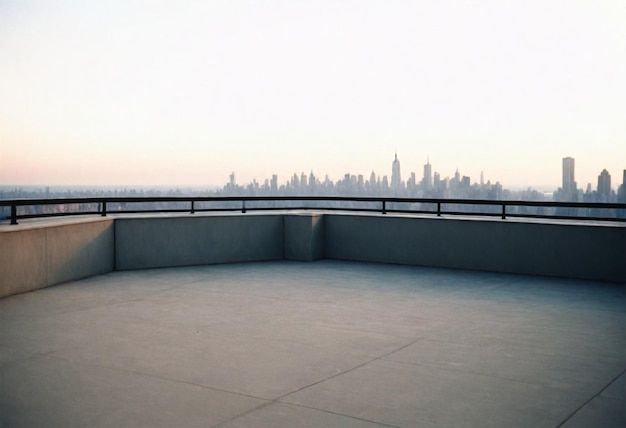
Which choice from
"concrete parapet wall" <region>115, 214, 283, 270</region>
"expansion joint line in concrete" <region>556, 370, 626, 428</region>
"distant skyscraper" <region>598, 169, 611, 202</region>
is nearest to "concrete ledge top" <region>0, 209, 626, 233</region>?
"concrete parapet wall" <region>115, 214, 283, 270</region>

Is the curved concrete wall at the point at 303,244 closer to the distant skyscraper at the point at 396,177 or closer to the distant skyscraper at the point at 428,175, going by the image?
the distant skyscraper at the point at 396,177

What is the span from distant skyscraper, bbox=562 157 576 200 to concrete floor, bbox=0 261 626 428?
3094 mm

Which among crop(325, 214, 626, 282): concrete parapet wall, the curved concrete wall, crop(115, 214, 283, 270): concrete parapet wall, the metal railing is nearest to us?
the curved concrete wall

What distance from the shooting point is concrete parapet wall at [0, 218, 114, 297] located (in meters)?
10.4

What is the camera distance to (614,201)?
12.8 m

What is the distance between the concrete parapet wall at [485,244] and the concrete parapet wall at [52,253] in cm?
473

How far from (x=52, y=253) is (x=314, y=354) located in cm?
612

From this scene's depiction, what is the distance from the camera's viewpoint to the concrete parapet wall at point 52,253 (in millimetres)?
10367

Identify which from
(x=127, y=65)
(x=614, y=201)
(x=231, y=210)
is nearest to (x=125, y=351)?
(x=231, y=210)

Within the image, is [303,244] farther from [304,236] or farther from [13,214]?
[13,214]

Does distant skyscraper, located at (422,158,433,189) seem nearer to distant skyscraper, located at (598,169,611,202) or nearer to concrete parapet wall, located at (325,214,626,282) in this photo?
distant skyscraper, located at (598,169,611,202)

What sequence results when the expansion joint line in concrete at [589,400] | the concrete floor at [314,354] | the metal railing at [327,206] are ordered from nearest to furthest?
the expansion joint line in concrete at [589,400]
the concrete floor at [314,354]
the metal railing at [327,206]

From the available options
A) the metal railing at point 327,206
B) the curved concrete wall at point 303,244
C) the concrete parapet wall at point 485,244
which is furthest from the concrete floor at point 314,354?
the metal railing at point 327,206

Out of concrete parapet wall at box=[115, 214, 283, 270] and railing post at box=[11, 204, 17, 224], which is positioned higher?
railing post at box=[11, 204, 17, 224]
